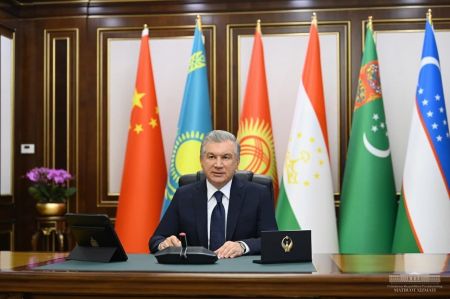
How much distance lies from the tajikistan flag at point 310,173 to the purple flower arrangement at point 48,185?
187 cm

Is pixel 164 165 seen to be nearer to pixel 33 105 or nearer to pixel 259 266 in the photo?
pixel 33 105

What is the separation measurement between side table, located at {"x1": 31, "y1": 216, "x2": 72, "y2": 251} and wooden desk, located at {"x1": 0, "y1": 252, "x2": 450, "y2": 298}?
3.41m

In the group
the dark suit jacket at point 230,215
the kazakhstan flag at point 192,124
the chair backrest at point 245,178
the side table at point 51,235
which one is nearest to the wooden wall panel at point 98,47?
the side table at point 51,235

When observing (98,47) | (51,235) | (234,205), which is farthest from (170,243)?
(98,47)

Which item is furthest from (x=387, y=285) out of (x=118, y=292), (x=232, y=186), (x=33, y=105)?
(x=33, y=105)

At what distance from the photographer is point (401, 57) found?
18.7ft

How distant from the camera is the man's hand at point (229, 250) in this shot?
270 cm

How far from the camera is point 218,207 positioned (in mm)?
3027

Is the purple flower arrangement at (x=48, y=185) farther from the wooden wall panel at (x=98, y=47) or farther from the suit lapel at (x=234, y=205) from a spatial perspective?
the suit lapel at (x=234, y=205)

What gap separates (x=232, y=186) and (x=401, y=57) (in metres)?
3.13

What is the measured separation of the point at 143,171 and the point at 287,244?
2.96m

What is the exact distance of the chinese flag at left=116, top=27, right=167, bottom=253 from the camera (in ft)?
17.1

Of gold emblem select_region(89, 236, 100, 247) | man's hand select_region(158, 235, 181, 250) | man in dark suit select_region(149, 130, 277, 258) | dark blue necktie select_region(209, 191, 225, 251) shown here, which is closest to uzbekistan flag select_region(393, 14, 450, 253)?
man in dark suit select_region(149, 130, 277, 258)

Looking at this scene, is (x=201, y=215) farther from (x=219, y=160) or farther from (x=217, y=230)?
(x=219, y=160)
